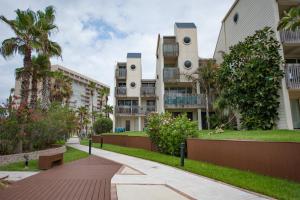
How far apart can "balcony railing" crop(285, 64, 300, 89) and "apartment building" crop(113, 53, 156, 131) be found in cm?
1892

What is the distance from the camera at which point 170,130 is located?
13406 millimetres

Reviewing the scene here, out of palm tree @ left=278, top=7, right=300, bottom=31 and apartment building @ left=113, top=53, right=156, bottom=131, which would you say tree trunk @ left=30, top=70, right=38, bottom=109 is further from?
palm tree @ left=278, top=7, right=300, bottom=31

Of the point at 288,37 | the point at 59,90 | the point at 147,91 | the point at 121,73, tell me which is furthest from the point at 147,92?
the point at 288,37

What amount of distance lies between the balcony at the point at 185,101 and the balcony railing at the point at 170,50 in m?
5.19

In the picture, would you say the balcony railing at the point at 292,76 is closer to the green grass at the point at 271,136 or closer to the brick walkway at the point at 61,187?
the green grass at the point at 271,136

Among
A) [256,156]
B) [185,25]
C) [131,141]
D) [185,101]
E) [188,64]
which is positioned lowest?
[131,141]

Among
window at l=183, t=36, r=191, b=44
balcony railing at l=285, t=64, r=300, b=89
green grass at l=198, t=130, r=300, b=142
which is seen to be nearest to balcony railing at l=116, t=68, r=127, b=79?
window at l=183, t=36, r=191, b=44

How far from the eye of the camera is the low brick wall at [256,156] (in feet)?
21.7

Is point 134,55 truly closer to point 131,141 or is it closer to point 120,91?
point 120,91

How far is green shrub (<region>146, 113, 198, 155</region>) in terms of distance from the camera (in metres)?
13.0

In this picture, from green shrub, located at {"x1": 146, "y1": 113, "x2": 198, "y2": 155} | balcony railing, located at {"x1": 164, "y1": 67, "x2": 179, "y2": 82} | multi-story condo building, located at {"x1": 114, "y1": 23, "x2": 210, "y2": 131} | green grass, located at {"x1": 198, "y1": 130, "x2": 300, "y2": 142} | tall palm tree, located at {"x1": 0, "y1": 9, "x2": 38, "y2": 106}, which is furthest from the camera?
balcony railing, located at {"x1": 164, "y1": 67, "x2": 179, "y2": 82}

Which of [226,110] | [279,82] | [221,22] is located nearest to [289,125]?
[279,82]

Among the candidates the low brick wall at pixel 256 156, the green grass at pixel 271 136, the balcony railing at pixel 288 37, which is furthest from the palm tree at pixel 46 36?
the balcony railing at pixel 288 37

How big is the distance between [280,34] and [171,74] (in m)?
12.7
